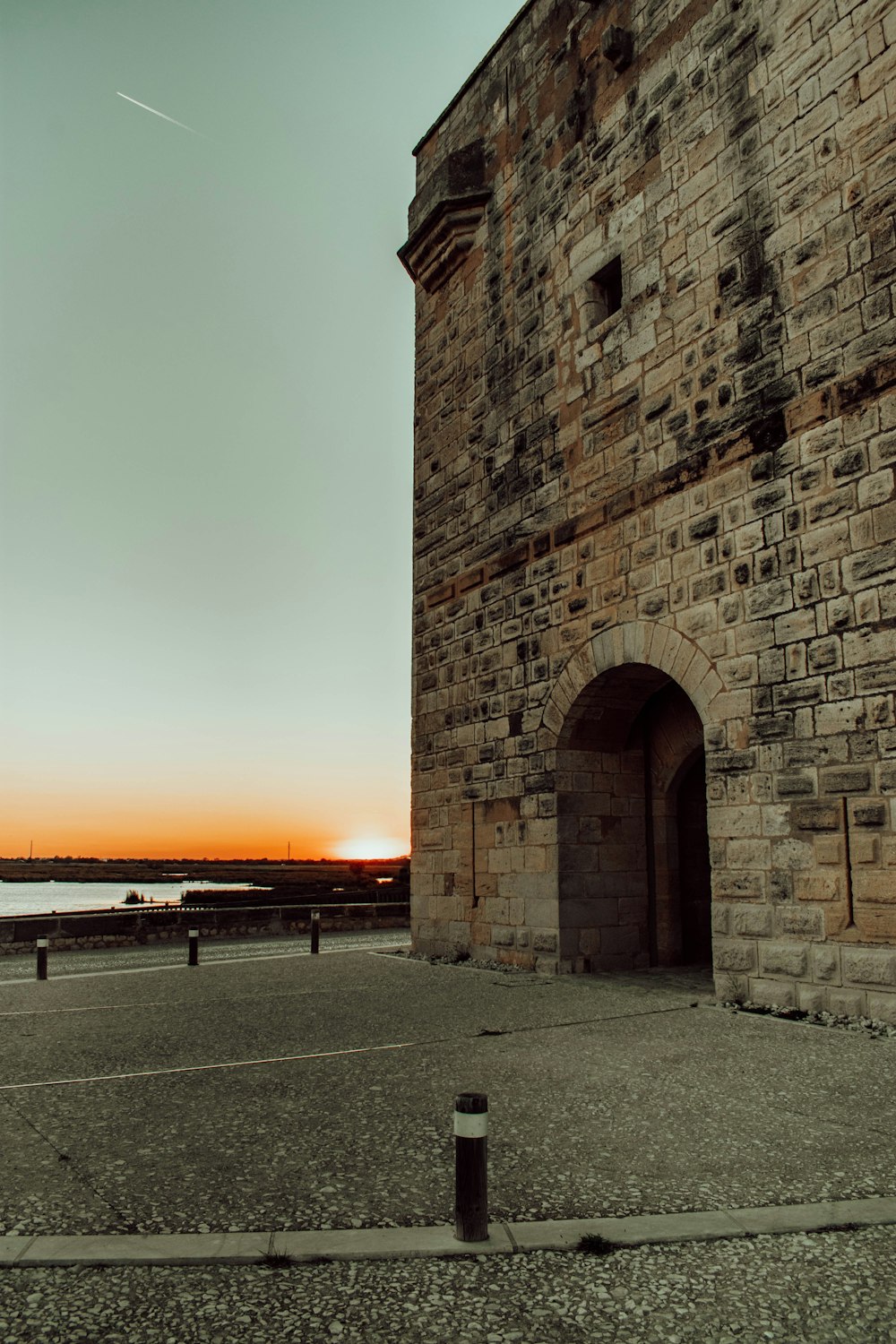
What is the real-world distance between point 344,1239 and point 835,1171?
6.26 ft

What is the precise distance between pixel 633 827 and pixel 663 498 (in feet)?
11.4

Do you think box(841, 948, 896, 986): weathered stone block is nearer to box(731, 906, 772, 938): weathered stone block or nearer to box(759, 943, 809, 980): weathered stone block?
box(759, 943, 809, 980): weathered stone block

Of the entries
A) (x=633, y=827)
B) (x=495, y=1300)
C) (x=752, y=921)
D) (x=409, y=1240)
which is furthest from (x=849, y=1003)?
(x=495, y=1300)

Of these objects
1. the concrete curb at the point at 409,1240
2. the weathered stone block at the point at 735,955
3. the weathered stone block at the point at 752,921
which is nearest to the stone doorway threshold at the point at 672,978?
the weathered stone block at the point at 735,955

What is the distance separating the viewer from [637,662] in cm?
862

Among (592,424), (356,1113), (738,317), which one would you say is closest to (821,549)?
(738,317)

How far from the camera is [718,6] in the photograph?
329 inches

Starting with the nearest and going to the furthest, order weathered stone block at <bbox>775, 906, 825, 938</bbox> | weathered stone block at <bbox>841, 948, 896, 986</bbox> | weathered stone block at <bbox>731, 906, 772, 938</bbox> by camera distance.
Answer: weathered stone block at <bbox>841, 948, 896, 986</bbox> → weathered stone block at <bbox>775, 906, 825, 938</bbox> → weathered stone block at <bbox>731, 906, 772, 938</bbox>

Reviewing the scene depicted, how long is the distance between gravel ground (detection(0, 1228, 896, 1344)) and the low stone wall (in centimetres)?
1194

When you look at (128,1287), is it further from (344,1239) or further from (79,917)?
(79,917)

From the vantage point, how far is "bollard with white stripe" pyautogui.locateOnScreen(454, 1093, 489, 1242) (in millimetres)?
2957

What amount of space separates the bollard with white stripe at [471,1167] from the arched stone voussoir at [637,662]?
5280 mm

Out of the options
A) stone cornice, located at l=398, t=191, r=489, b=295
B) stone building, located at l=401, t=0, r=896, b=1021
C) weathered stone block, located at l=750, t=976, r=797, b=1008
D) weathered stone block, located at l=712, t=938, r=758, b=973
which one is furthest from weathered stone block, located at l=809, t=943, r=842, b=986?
stone cornice, located at l=398, t=191, r=489, b=295

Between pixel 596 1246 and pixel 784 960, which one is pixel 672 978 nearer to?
pixel 784 960
